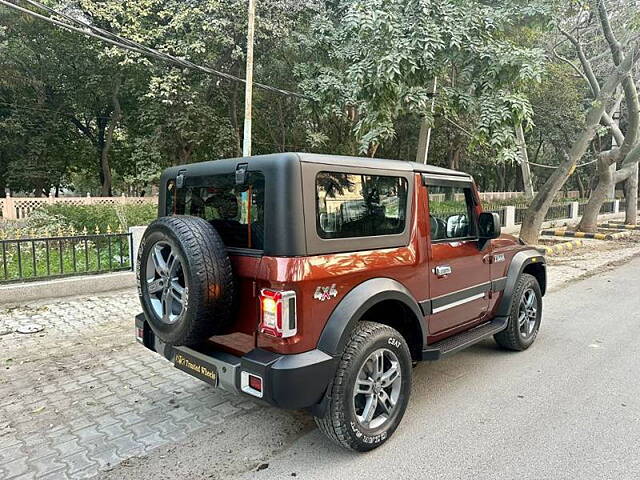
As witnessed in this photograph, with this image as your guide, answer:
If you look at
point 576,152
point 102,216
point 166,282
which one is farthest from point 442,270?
point 576,152

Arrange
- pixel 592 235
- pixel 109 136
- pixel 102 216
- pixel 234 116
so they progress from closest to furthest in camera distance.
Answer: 1. pixel 102 216
2. pixel 592 235
3. pixel 234 116
4. pixel 109 136

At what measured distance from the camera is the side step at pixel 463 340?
342 cm

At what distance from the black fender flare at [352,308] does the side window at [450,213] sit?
0.75 m

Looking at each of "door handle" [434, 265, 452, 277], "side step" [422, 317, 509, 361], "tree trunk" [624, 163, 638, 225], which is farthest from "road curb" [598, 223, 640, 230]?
"door handle" [434, 265, 452, 277]

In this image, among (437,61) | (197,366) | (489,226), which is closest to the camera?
(197,366)

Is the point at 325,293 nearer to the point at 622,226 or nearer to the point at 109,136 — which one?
→ the point at 622,226

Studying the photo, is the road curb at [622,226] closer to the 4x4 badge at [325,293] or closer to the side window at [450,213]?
the side window at [450,213]

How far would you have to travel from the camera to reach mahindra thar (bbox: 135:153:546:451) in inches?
102

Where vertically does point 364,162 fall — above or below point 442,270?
above

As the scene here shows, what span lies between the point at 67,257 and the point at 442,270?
623 centimetres

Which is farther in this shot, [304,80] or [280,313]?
[304,80]

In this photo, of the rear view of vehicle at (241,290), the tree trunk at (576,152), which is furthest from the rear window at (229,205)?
the tree trunk at (576,152)

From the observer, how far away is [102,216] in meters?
10.6

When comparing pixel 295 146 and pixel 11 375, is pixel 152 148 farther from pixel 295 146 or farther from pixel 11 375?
pixel 11 375
